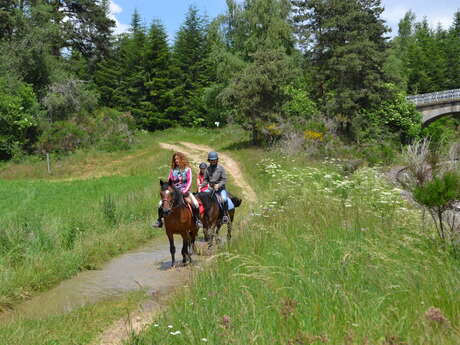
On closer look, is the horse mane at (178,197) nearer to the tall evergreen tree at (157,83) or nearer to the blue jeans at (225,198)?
the blue jeans at (225,198)

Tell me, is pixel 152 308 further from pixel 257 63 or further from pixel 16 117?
pixel 16 117

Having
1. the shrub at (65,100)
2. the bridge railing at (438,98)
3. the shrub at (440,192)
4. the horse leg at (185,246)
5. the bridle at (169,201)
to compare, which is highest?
the shrub at (65,100)

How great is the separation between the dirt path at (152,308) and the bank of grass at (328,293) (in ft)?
1.71

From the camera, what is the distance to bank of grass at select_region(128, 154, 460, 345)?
3939mm

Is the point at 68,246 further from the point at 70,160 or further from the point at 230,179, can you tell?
the point at 70,160

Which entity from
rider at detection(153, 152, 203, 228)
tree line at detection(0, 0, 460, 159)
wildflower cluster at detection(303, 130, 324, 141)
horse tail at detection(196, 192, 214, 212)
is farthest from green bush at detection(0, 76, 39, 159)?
horse tail at detection(196, 192, 214, 212)

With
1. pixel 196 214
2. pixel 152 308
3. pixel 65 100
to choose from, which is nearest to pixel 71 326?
pixel 152 308

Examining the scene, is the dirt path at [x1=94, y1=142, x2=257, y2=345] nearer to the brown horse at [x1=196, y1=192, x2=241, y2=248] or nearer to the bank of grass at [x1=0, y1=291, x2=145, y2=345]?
the bank of grass at [x1=0, y1=291, x2=145, y2=345]

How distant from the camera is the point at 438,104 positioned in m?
52.9

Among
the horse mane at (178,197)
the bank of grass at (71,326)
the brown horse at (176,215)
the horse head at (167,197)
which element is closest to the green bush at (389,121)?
the brown horse at (176,215)

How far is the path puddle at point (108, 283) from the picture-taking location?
311 inches

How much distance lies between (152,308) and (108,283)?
271 cm

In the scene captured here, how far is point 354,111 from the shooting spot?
38594 mm

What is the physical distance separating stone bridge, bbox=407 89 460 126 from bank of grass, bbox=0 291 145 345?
51.8 metres
